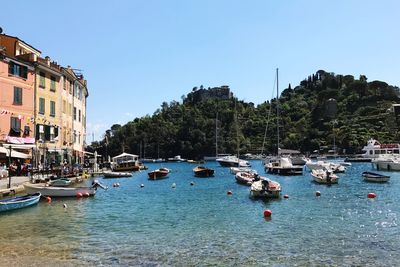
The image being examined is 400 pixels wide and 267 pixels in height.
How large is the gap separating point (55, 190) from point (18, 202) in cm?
747

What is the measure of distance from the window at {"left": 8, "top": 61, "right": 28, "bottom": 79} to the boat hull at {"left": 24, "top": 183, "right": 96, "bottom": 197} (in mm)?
17064

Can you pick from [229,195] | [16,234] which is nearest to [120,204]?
[229,195]

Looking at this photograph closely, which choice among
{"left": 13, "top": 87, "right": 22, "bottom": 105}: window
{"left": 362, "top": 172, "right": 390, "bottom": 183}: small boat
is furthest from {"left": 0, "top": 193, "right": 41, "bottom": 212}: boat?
{"left": 362, "top": 172, "right": 390, "bottom": 183}: small boat

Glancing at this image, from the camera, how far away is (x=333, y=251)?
18312mm

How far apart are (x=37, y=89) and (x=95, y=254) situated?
39.5m

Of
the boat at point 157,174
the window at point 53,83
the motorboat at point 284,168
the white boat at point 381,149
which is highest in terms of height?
the window at point 53,83

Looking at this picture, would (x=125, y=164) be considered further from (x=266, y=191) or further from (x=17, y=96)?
(x=266, y=191)

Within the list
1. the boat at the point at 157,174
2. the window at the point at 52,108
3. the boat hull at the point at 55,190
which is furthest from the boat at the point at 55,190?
the boat at the point at 157,174

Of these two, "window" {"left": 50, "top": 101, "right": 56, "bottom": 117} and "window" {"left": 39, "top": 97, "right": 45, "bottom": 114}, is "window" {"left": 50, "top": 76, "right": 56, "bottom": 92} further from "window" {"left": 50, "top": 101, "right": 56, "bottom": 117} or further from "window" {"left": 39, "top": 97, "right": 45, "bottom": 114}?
"window" {"left": 39, "top": 97, "right": 45, "bottom": 114}

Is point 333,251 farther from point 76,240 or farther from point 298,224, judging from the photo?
point 76,240

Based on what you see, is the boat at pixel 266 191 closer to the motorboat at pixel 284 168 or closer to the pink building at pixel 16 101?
the pink building at pixel 16 101

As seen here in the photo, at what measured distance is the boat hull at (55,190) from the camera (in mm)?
35406

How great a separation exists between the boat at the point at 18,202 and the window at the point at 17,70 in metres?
20.5

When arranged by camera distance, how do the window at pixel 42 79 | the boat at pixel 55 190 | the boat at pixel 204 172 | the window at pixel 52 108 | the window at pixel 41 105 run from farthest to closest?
the boat at pixel 204 172 → the window at pixel 52 108 → the window at pixel 42 79 → the window at pixel 41 105 → the boat at pixel 55 190
